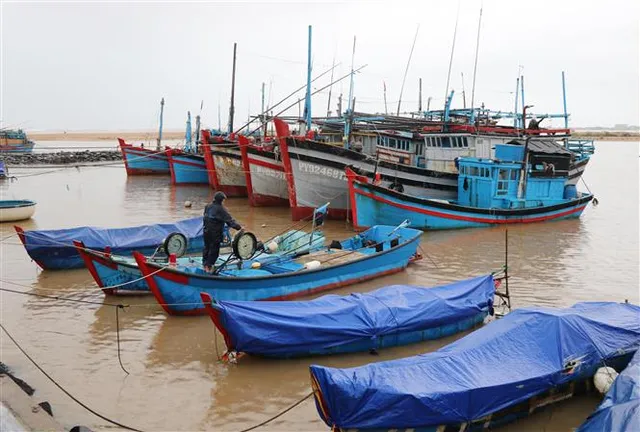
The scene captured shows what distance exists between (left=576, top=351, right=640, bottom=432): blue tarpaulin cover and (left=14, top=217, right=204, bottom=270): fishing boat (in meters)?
11.4

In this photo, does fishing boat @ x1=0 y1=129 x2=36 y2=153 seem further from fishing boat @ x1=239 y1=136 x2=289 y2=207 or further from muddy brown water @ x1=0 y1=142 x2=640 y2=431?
fishing boat @ x1=239 y1=136 x2=289 y2=207

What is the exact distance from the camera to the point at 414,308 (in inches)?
374

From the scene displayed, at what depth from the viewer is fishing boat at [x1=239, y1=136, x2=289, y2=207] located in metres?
25.0

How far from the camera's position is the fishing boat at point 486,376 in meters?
5.79

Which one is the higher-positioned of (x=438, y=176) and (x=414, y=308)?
(x=438, y=176)

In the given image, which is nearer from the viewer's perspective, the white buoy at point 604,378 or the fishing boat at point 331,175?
the white buoy at point 604,378

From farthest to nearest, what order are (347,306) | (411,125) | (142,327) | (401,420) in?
1. (411,125)
2. (142,327)
3. (347,306)
4. (401,420)

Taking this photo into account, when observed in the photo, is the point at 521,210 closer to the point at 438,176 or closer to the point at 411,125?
the point at 438,176

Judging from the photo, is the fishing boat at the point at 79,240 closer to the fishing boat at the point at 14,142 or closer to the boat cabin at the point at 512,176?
the boat cabin at the point at 512,176

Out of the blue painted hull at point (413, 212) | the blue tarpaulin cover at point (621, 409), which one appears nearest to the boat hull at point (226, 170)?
the blue painted hull at point (413, 212)

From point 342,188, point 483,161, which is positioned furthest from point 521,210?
point 342,188

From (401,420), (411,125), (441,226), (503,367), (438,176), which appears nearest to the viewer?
(401,420)

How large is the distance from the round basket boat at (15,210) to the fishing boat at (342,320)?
16.7 m

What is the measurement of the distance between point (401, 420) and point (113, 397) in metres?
4.42
